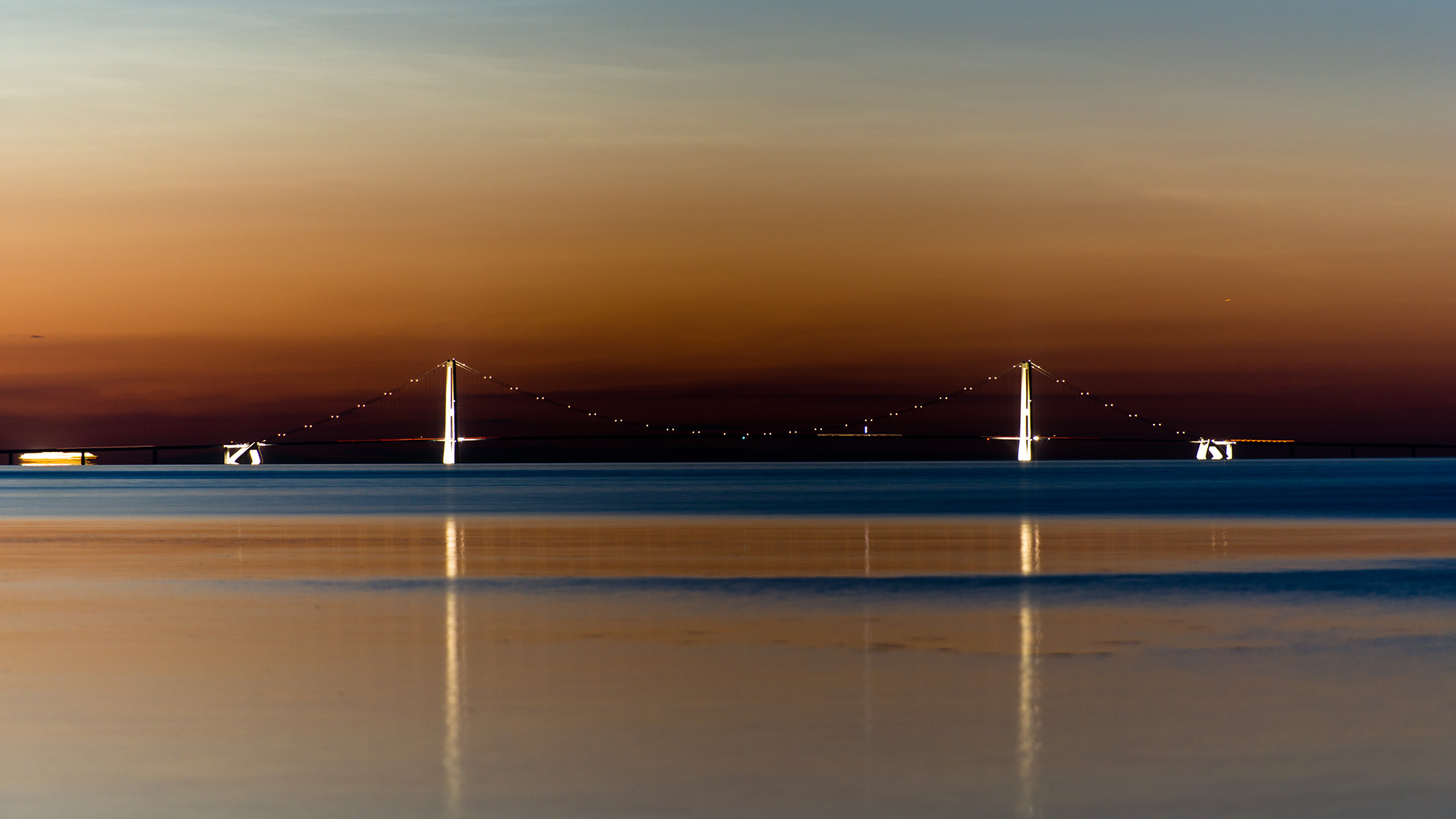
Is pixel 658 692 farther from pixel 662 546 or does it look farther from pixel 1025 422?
pixel 1025 422

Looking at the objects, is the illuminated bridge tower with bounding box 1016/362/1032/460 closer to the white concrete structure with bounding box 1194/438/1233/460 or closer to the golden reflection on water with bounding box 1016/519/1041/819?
the white concrete structure with bounding box 1194/438/1233/460

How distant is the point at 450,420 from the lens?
108 metres

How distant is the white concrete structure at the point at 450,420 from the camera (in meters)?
102

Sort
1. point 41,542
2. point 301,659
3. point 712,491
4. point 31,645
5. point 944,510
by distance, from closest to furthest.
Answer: point 301,659
point 31,645
point 41,542
point 944,510
point 712,491

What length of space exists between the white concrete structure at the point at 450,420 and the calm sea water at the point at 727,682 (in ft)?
275

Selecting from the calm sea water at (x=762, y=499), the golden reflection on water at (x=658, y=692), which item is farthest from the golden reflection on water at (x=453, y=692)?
the calm sea water at (x=762, y=499)

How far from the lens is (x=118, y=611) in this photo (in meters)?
11.7

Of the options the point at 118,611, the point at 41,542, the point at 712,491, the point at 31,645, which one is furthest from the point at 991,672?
the point at 712,491

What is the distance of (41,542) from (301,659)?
13689 mm

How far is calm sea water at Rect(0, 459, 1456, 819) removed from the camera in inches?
224

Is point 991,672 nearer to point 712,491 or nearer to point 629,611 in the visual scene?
point 629,611

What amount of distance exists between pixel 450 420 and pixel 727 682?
10156 centimetres

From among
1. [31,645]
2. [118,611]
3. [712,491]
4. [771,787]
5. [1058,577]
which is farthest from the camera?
[712,491]

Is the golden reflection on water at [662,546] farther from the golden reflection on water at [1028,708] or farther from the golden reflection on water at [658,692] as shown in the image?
the golden reflection on water at [1028,708]
